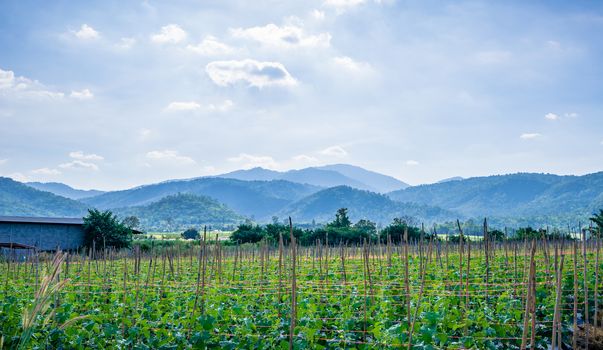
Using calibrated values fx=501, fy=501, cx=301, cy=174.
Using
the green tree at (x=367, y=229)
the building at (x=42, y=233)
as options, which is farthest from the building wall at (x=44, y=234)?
the green tree at (x=367, y=229)

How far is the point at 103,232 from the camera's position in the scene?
131 ft

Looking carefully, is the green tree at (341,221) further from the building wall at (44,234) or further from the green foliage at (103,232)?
the building wall at (44,234)

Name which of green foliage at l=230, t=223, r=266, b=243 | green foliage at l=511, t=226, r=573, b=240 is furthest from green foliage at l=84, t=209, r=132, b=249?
green foliage at l=511, t=226, r=573, b=240

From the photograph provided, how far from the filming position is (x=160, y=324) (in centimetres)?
684

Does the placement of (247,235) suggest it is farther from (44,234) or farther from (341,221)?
(44,234)

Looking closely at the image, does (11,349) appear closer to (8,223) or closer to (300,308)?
(300,308)

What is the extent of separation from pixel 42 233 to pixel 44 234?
0.59 ft

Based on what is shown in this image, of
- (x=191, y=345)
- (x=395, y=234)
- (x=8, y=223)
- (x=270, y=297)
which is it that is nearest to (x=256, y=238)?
(x=395, y=234)

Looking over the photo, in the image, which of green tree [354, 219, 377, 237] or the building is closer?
the building

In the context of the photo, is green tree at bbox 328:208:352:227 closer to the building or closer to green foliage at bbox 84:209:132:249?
green foliage at bbox 84:209:132:249

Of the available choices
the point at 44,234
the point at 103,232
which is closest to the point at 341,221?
the point at 103,232

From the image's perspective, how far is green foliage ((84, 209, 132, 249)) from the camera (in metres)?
39.8

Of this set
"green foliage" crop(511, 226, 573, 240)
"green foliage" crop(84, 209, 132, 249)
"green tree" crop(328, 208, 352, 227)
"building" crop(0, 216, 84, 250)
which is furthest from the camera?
"green tree" crop(328, 208, 352, 227)

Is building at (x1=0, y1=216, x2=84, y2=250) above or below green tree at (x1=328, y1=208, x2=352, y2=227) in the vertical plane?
below
